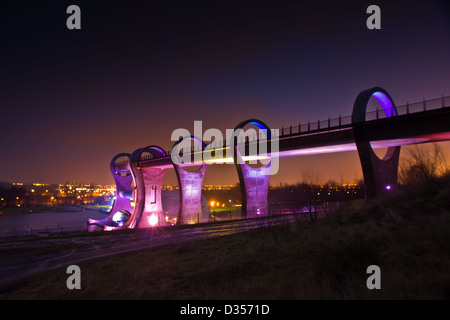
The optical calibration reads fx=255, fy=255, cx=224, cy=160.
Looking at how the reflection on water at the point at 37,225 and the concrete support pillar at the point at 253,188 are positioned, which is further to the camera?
the reflection on water at the point at 37,225

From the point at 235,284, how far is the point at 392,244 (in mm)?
4641

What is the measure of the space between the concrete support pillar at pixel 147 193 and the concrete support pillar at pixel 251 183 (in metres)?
26.7

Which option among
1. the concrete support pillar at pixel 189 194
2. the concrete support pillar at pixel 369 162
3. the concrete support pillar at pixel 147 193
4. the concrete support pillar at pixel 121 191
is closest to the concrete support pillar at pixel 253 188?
the concrete support pillar at pixel 369 162

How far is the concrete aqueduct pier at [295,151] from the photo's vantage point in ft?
66.9

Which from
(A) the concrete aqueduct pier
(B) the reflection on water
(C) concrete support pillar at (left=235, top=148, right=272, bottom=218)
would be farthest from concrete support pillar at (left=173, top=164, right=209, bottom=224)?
(B) the reflection on water

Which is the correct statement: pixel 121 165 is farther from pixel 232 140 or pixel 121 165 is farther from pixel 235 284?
pixel 235 284

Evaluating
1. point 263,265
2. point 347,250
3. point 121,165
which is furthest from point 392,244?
point 121,165

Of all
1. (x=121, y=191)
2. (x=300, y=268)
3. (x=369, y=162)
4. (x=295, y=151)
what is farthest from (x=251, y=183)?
(x=121, y=191)

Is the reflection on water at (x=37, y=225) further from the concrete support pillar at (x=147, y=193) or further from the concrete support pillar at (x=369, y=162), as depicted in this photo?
the concrete support pillar at (x=369, y=162)

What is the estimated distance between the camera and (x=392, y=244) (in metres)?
7.25

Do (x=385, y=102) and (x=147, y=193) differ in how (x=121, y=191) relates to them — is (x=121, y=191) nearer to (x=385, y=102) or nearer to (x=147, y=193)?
(x=147, y=193)

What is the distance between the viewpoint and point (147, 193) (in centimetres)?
5475

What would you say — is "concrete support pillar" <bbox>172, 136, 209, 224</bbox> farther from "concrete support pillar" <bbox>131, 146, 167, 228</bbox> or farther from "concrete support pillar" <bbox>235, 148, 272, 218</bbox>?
"concrete support pillar" <bbox>235, 148, 272, 218</bbox>

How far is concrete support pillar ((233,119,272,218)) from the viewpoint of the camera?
32.5 m
